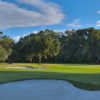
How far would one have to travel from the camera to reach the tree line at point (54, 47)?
23766mm

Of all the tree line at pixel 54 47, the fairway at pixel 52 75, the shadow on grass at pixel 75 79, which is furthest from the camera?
the tree line at pixel 54 47

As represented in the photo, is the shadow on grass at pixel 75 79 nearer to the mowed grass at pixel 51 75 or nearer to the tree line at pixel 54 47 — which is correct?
the mowed grass at pixel 51 75

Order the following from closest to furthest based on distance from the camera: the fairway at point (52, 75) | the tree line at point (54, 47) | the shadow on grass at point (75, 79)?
the shadow on grass at point (75, 79), the fairway at point (52, 75), the tree line at point (54, 47)

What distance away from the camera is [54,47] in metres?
24.2

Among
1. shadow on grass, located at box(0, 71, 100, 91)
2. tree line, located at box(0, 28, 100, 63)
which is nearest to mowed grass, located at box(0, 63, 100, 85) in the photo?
shadow on grass, located at box(0, 71, 100, 91)

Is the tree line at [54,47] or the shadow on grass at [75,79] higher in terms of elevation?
the tree line at [54,47]

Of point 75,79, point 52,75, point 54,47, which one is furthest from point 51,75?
point 54,47

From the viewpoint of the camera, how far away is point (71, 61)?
27.8 metres

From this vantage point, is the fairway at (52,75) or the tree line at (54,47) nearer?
the fairway at (52,75)

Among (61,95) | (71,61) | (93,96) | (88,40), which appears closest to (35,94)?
(61,95)

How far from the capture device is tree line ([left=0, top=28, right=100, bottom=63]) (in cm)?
2377

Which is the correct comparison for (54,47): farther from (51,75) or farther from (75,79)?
(75,79)

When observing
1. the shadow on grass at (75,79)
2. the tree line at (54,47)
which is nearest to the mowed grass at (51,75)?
the shadow on grass at (75,79)

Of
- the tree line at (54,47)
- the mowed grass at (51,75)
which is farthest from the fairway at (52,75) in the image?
the tree line at (54,47)
